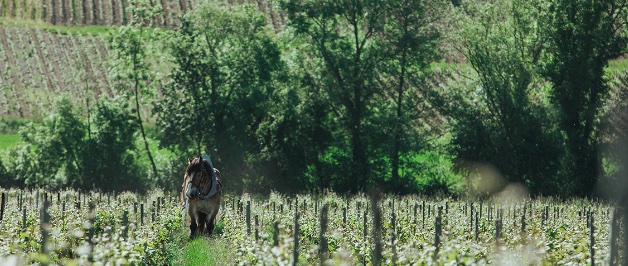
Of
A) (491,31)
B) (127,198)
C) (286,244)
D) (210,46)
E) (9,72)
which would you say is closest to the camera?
(286,244)

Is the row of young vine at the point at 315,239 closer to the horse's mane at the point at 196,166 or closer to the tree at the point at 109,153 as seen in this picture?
the horse's mane at the point at 196,166

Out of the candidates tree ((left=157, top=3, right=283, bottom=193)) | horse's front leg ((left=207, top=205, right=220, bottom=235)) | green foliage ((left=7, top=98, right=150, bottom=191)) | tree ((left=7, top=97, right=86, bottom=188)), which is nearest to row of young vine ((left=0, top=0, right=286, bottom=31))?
tree ((left=157, top=3, right=283, bottom=193))

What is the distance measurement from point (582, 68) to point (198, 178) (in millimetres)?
22895

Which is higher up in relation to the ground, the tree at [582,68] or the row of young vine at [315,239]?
the tree at [582,68]

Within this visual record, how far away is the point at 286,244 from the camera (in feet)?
37.2

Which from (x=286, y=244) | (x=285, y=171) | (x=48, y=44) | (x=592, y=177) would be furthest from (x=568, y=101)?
(x=48, y=44)

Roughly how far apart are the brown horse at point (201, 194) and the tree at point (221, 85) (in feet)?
72.5

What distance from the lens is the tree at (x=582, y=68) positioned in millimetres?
36875

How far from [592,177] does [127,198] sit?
18.1 meters

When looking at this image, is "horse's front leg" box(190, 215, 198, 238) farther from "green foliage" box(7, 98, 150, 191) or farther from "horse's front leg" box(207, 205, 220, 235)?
"green foliage" box(7, 98, 150, 191)

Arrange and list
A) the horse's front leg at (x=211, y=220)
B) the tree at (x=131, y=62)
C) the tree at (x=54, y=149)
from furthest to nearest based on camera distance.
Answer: the tree at (x=131, y=62) → the tree at (x=54, y=149) → the horse's front leg at (x=211, y=220)

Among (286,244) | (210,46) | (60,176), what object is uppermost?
(210,46)

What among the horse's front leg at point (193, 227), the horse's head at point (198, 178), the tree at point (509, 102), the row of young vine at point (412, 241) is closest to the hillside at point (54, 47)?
the tree at point (509, 102)

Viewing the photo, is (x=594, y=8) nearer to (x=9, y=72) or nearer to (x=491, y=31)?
(x=491, y=31)
